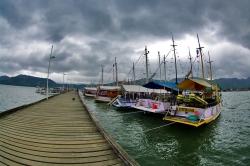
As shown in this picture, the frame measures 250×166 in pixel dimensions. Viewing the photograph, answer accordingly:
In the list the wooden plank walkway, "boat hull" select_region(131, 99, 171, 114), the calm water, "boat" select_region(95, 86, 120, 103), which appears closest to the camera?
the wooden plank walkway

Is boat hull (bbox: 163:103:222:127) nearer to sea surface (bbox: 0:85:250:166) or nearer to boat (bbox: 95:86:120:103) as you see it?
sea surface (bbox: 0:85:250:166)

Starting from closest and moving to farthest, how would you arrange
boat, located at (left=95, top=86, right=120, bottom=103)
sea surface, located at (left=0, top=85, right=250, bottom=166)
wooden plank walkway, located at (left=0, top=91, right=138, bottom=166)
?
1. wooden plank walkway, located at (left=0, top=91, right=138, bottom=166)
2. sea surface, located at (left=0, top=85, right=250, bottom=166)
3. boat, located at (left=95, top=86, right=120, bottom=103)

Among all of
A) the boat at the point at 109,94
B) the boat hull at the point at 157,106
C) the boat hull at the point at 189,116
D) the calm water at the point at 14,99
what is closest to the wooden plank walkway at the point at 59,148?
the boat hull at the point at 189,116

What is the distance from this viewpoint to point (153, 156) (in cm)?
779

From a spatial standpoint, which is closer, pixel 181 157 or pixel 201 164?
pixel 201 164

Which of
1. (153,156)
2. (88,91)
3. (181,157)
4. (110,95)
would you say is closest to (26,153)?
(153,156)

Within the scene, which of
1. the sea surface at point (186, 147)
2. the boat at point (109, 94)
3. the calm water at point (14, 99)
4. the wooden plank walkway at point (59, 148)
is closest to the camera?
the wooden plank walkway at point (59, 148)

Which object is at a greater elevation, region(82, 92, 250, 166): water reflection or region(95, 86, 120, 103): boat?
region(95, 86, 120, 103): boat

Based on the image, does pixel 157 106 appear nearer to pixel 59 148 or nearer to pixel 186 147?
pixel 186 147

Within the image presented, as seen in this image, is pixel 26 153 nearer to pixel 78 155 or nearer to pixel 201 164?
pixel 78 155

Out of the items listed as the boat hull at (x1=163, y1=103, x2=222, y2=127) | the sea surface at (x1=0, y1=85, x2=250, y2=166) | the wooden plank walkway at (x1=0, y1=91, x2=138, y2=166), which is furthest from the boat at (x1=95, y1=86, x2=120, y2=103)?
the wooden plank walkway at (x1=0, y1=91, x2=138, y2=166)

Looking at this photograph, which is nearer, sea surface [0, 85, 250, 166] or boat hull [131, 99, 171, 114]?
sea surface [0, 85, 250, 166]

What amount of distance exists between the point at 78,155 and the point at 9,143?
325cm

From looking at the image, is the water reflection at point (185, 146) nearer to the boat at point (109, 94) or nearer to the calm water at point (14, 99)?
the boat at point (109, 94)
